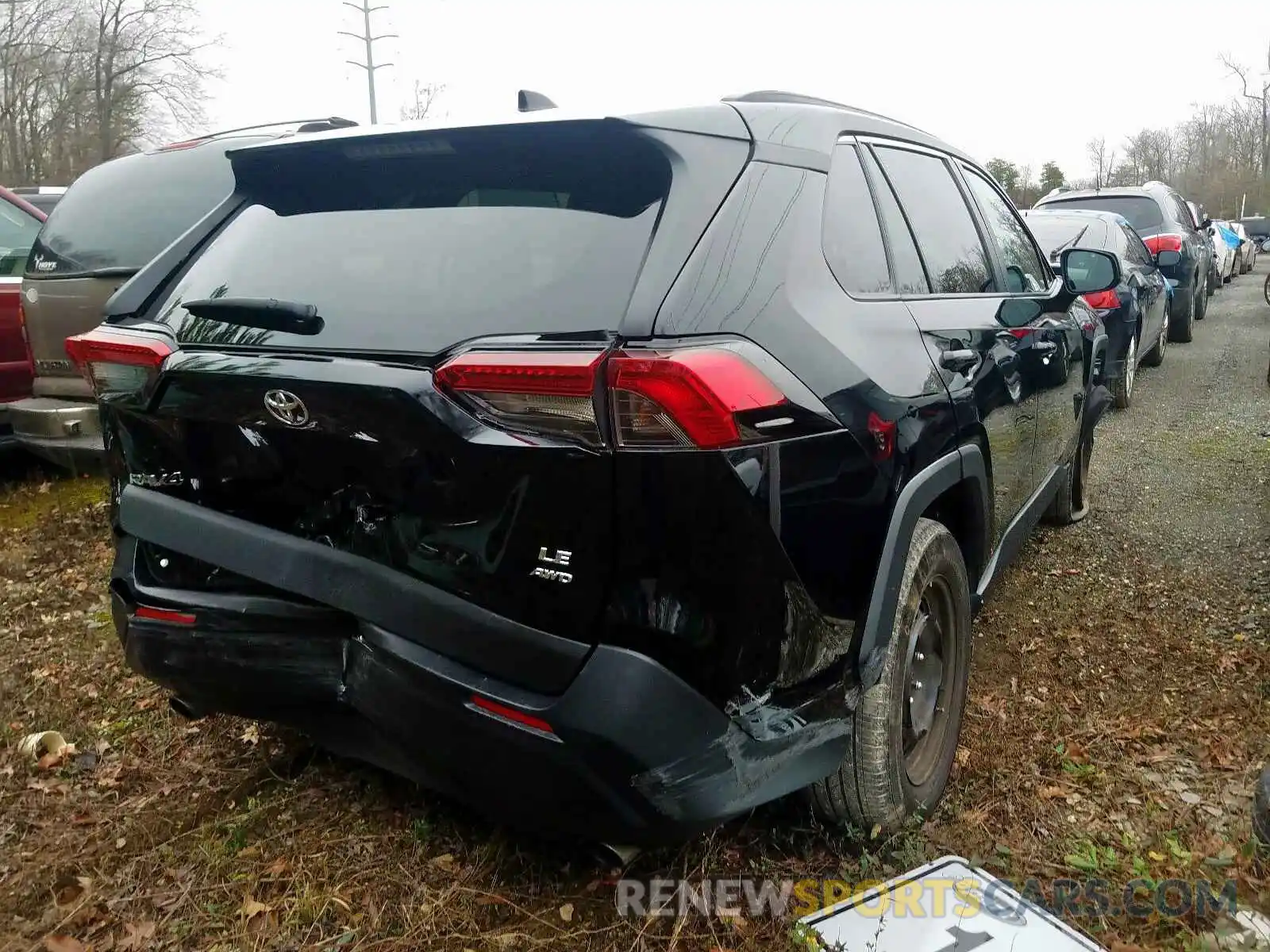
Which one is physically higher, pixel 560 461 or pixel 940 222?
pixel 940 222

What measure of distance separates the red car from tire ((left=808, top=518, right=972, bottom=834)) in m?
4.78

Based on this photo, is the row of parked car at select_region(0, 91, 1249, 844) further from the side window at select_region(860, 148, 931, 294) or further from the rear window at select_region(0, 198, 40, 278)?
the rear window at select_region(0, 198, 40, 278)

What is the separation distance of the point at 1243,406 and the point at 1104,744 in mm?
6020

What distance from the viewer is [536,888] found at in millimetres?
2420

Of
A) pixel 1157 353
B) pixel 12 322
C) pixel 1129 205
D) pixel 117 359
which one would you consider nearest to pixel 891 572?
pixel 117 359

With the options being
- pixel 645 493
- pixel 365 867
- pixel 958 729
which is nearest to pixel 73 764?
pixel 365 867

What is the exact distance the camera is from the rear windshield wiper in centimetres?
216

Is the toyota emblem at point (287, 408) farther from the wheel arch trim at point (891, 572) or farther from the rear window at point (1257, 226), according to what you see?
the rear window at point (1257, 226)

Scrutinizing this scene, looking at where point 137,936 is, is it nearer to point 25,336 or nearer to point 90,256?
point 90,256

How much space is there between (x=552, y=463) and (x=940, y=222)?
190cm

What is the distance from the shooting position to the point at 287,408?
2102mm

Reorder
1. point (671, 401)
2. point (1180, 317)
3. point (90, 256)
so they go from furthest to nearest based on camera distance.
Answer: point (1180, 317), point (90, 256), point (671, 401)

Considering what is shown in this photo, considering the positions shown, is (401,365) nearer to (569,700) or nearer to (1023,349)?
(569,700)

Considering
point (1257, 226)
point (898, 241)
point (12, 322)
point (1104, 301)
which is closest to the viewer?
point (898, 241)
